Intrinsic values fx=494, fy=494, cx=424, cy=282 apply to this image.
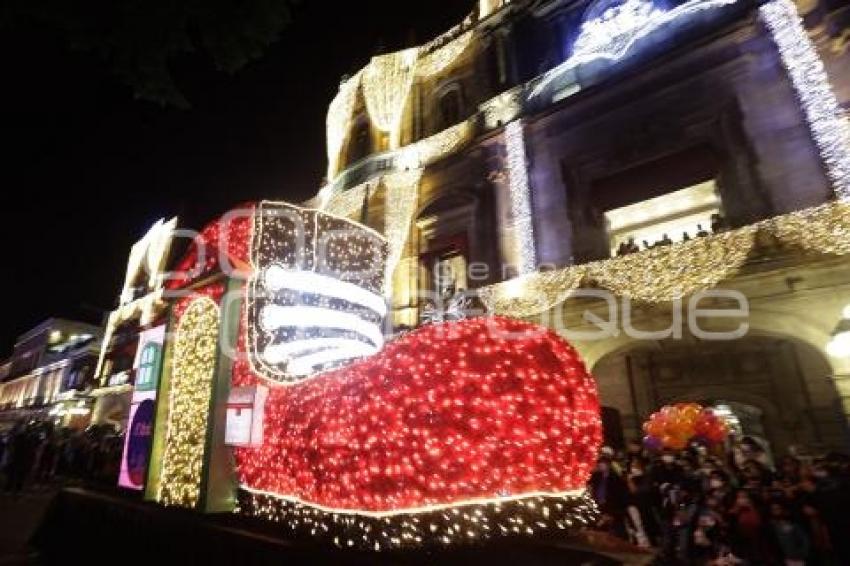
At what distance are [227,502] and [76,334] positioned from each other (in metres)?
54.5

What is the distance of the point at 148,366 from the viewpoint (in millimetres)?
6598

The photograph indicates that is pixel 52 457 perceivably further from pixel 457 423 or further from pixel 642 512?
pixel 457 423

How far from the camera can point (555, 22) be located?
1441 cm

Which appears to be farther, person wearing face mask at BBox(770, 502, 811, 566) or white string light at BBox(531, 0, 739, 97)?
white string light at BBox(531, 0, 739, 97)

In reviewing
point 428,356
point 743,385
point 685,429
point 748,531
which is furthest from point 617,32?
point 428,356

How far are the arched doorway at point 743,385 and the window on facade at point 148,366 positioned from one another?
8923 millimetres

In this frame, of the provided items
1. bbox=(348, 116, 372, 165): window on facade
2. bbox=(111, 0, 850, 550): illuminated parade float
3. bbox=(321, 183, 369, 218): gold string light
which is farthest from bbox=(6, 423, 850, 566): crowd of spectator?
bbox=(348, 116, 372, 165): window on facade

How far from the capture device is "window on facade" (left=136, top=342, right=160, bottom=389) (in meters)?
6.46

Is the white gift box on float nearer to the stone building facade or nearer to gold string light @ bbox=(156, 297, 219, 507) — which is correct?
gold string light @ bbox=(156, 297, 219, 507)

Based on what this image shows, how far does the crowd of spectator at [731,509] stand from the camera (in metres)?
5.84

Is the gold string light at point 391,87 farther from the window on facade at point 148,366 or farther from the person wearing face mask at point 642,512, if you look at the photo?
the person wearing face mask at point 642,512

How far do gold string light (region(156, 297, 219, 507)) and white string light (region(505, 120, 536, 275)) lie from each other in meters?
7.95

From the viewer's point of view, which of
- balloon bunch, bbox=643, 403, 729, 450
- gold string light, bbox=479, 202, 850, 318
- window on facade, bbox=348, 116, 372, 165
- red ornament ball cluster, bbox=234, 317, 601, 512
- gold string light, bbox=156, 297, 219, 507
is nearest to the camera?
red ornament ball cluster, bbox=234, 317, 601, 512

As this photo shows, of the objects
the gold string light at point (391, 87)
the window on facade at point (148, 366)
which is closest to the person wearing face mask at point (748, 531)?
the window on facade at point (148, 366)
